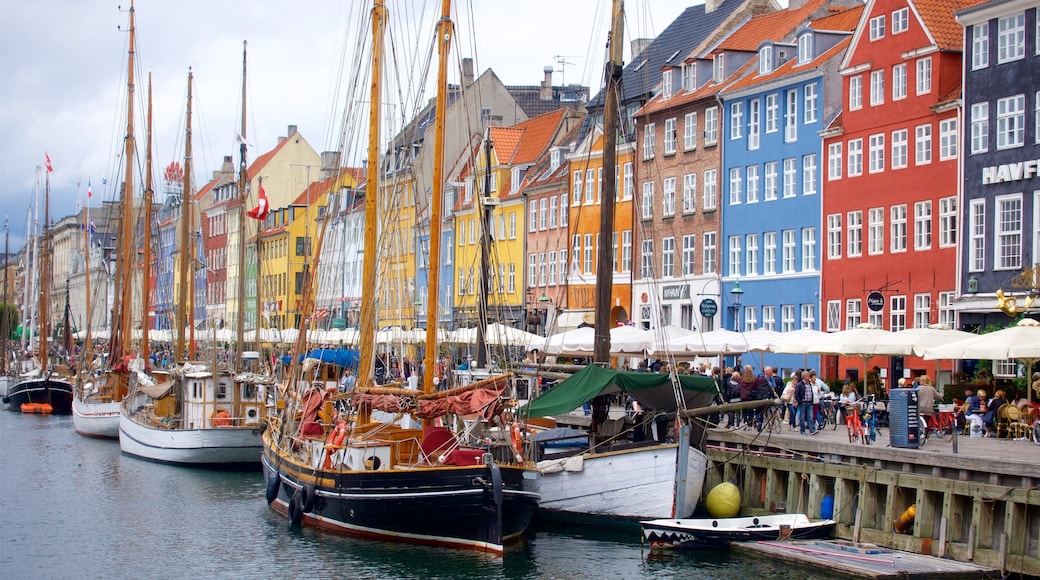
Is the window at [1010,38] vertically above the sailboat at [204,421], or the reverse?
the window at [1010,38]

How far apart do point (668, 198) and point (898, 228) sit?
1606cm

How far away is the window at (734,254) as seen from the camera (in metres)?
58.8

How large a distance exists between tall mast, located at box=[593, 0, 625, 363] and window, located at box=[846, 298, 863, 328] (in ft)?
65.9

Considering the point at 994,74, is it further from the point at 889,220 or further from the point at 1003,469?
the point at 1003,469

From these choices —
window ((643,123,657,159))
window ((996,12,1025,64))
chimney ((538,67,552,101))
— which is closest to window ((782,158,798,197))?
window ((643,123,657,159))

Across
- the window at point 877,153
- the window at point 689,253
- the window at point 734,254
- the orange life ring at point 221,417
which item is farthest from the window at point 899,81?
the orange life ring at point 221,417

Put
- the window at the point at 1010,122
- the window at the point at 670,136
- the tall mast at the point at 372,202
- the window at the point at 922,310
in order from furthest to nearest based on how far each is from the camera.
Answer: the window at the point at 670,136 < the window at the point at 922,310 < the window at the point at 1010,122 < the tall mast at the point at 372,202

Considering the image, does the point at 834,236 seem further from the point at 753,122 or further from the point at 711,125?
the point at 711,125

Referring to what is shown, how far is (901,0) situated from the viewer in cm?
4972

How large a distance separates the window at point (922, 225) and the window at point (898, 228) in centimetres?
60

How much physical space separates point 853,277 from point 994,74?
10.1 metres

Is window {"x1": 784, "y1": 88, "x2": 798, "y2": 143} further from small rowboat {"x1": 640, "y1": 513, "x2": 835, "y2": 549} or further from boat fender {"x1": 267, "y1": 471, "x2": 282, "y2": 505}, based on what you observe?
small rowboat {"x1": 640, "y1": 513, "x2": 835, "y2": 549}

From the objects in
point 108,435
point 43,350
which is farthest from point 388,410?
point 43,350

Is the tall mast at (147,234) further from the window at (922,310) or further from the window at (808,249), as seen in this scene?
the window at (922,310)
